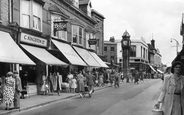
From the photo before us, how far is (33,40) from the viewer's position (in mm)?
17312

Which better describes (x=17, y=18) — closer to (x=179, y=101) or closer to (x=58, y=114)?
(x=58, y=114)

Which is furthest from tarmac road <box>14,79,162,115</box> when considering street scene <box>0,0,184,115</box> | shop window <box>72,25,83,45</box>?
shop window <box>72,25,83,45</box>

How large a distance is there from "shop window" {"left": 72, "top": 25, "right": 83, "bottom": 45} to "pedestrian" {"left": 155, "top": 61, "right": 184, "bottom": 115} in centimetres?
2054

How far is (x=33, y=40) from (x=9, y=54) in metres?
4.25

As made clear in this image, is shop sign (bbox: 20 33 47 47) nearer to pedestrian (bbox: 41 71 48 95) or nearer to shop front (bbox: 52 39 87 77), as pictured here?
shop front (bbox: 52 39 87 77)

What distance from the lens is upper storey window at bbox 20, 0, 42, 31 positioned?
16.8m

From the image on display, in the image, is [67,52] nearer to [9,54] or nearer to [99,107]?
[9,54]

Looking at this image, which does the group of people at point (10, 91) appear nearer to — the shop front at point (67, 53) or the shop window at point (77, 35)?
the shop front at point (67, 53)

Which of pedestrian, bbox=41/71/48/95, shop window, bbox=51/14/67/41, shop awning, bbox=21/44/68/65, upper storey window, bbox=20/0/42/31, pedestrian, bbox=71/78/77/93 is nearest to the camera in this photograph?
shop awning, bbox=21/44/68/65

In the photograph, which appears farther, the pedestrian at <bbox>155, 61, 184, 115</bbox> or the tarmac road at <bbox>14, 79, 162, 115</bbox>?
the tarmac road at <bbox>14, 79, 162, 115</bbox>

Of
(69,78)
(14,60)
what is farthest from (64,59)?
(14,60)

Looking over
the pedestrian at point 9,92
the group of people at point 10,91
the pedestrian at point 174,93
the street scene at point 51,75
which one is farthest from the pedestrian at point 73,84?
the pedestrian at point 174,93

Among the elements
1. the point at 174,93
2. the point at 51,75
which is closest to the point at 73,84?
the point at 51,75

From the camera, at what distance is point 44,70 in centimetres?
1927
